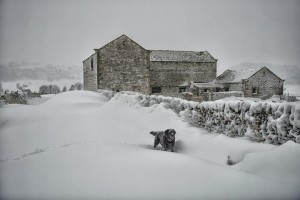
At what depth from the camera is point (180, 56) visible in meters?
37.2

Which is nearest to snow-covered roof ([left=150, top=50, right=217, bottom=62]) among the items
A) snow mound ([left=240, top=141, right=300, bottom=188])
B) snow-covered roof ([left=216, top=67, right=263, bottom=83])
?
snow-covered roof ([left=216, top=67, right=263, bottom=83])

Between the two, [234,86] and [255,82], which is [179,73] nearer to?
[234,86]

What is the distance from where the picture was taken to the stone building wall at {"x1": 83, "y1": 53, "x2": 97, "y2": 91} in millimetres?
28902

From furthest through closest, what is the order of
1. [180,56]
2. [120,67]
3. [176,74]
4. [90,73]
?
[180,56] < [176,74] < [90,73] < [120,67]

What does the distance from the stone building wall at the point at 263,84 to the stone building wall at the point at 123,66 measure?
14.8 meters

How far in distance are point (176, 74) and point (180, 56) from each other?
10.6 feet

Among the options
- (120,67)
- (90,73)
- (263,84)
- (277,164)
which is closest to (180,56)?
(120,67)

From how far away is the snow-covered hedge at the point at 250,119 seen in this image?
4.61 metres

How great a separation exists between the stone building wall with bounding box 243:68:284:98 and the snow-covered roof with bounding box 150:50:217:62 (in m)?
6.90

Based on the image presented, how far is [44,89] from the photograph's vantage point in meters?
81.9

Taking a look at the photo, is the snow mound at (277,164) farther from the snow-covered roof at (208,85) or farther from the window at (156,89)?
the window at (156,89)

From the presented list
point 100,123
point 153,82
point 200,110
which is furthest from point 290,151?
point 153,82

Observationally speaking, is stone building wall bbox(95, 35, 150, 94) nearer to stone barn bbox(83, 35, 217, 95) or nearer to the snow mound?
stone barn bbox(83, 35, 217, 95)

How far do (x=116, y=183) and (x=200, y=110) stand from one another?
4691mm
